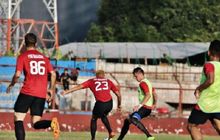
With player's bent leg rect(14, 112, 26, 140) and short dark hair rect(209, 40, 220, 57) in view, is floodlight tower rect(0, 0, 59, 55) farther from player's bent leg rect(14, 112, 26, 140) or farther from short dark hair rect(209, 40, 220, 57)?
short dark hair rect(209, 40, 220, 57)

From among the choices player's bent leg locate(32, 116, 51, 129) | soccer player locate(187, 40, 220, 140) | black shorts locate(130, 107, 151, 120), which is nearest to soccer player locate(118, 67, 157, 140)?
black shorts locate(130, 107, 151, 120)

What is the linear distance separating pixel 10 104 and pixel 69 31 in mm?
50437

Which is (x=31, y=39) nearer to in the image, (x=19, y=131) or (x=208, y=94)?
(x=19, y=131)

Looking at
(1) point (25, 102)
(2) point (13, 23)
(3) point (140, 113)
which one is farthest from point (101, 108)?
(2) point (13, 23)

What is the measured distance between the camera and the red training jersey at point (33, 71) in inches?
600

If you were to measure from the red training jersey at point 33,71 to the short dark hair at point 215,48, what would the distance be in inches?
120

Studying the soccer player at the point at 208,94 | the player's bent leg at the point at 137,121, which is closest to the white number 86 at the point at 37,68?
the soccer player at the point at 208,94

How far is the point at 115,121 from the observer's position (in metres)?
28.9

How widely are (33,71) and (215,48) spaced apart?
10.8 ft

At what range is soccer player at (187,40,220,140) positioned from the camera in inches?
560

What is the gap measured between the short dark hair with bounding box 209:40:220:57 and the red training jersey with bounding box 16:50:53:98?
306 cm

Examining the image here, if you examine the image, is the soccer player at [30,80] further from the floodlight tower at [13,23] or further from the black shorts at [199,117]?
the floodlight tower at [13,23]

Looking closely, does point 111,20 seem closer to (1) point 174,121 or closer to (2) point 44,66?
(1) point 174,121

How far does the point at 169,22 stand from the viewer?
221 feet
